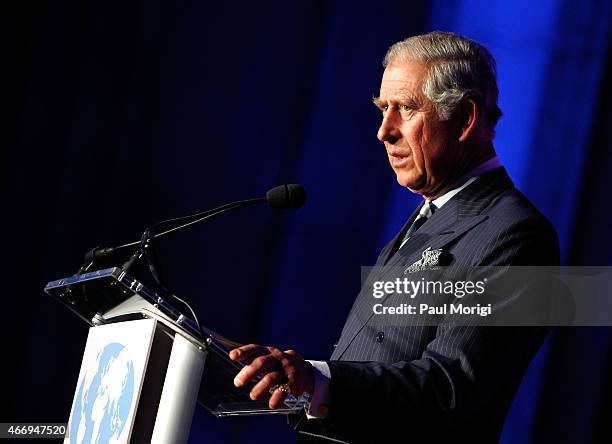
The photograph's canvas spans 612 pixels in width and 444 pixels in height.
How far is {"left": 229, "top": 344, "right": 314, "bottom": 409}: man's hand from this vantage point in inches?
49.8

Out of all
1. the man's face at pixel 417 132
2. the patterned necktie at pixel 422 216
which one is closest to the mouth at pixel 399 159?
the man's face at pixel 417 132

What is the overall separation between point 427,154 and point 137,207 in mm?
1751

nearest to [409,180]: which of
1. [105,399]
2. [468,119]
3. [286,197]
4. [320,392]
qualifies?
[468,119]

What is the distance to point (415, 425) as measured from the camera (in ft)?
4.77

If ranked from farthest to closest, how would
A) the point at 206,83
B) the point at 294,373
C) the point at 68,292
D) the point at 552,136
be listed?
the point at 206,83, the point at 552,136, the point at 68,292, the point at 294,373

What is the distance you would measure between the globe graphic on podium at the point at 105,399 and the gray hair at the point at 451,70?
2.87ft

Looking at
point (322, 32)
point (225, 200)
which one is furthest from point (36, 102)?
point (322, 32)

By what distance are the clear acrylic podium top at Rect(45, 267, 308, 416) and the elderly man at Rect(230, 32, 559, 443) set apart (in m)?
0.06

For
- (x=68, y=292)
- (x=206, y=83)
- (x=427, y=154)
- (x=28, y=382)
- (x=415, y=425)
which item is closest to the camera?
(x=415, y=425)

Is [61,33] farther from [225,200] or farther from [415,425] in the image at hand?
[415,425]

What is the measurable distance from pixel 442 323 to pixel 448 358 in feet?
0.31

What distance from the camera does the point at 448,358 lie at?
1.49 metres

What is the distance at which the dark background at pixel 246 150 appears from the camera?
9.15 ft

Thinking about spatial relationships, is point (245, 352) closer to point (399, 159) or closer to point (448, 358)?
point (448, 358)
